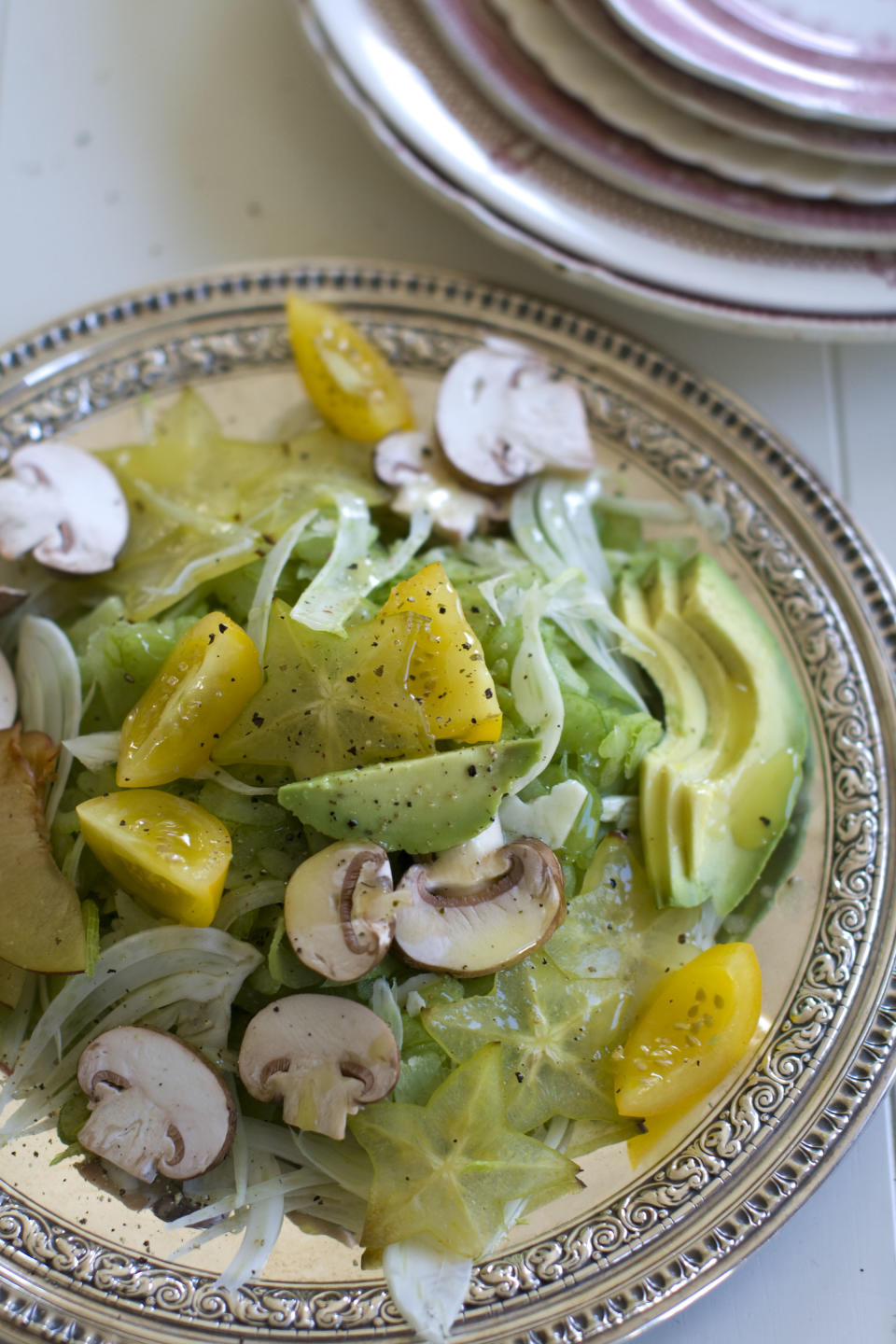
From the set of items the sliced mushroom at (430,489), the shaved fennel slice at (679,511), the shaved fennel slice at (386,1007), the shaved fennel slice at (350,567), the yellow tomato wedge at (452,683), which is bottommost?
the shaved fennel slice at (386,1007)

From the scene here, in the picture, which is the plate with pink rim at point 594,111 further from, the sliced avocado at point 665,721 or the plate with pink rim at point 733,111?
the sliced avocado at point 665,721

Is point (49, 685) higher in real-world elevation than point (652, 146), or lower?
lower

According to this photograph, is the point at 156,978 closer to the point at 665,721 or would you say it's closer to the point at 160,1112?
the point at 160,1112

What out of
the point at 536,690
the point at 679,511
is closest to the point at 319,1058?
the point at 536,690

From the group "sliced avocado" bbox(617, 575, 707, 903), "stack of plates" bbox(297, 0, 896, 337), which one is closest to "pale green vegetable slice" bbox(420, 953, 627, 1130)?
"sliced avocado" bbox(617, 575, 707, 903)

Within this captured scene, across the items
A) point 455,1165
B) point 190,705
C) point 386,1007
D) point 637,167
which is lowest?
point 455,1165

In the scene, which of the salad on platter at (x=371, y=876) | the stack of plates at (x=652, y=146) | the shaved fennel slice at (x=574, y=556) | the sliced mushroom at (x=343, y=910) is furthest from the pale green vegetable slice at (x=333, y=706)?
the stack of plates at (x=652, y=146)

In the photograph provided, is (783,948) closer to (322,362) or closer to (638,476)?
(638,476)
